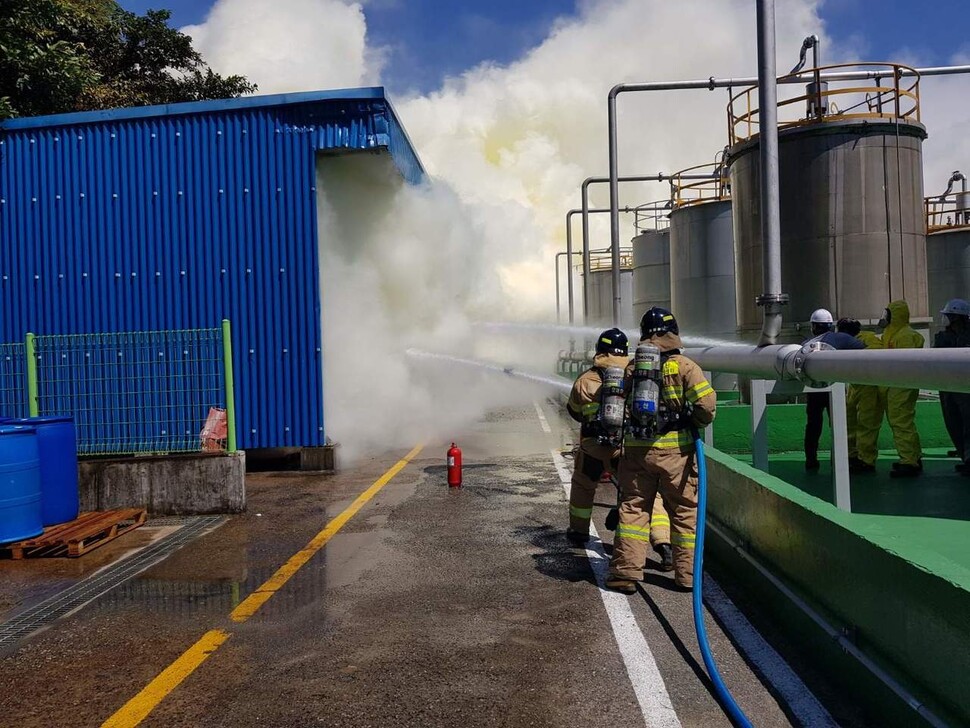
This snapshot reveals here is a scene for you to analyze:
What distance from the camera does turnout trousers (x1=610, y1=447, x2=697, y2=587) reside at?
5.49 m

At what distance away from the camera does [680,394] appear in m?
5.48

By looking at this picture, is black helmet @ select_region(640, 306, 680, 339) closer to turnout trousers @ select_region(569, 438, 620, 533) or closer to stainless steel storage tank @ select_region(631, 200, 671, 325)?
turnout trousers @ select_region(569, 438, 620, 533)

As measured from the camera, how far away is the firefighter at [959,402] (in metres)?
7.76

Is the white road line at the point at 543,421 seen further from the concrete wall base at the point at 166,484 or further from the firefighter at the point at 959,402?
the firefighter at the point at 959,402

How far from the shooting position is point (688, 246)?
938 inches

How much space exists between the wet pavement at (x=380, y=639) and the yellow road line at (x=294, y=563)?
8cm

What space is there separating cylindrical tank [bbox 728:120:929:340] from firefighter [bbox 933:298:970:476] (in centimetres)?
575

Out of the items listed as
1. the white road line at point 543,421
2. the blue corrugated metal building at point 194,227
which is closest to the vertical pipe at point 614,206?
the white road line at point 543,421

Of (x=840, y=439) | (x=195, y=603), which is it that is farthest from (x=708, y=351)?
(x=195, y=603)

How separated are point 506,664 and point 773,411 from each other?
647 centimetres

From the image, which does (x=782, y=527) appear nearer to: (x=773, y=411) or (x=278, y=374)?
(x=773, y=411)

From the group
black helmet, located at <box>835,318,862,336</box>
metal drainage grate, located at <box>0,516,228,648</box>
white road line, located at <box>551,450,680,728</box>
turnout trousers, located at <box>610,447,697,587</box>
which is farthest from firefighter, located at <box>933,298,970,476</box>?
metal drainage grate, located at <box>0,516,228,648</box>

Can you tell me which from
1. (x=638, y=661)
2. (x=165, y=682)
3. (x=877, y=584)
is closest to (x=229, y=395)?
(x=165, y=682)

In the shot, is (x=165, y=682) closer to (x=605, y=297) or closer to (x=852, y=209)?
(x=852, y=209)
